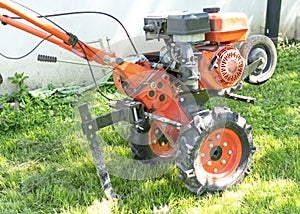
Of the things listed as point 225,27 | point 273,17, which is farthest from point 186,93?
point 273,17

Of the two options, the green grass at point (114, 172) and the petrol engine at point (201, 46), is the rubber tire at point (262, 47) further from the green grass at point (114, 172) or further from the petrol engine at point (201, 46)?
the green grass at point (114, 172)

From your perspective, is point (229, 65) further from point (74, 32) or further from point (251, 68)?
point (74, 32)

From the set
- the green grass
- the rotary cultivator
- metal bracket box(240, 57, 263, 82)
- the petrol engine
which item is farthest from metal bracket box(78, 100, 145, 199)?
metal bracket box(240, 57, 263, 82)

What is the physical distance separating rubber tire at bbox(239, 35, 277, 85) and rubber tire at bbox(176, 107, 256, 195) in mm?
597

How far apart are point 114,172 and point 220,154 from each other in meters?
0.77

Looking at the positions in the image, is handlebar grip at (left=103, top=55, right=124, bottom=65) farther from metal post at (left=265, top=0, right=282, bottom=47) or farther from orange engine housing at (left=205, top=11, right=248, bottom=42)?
metal post at (left=265, top=0, right=282, bottom=47)

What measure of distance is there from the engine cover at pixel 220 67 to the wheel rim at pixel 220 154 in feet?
1.15

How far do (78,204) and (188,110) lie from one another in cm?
98

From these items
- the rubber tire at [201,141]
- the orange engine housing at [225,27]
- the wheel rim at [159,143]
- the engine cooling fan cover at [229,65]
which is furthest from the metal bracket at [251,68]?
the wheel rim at [159,143]

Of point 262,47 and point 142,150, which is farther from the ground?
point 262,47

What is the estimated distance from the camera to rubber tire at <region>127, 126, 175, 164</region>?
10.6 ft

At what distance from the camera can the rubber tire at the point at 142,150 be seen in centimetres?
322

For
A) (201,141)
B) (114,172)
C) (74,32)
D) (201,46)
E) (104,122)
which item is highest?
(201,46)

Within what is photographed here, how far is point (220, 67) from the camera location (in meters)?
2.96
